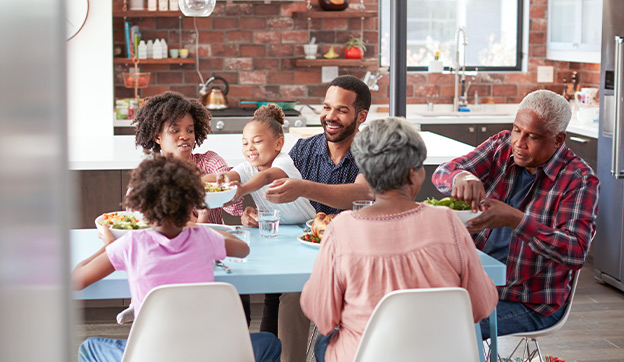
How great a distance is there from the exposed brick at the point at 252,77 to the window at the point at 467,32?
1.09 metres

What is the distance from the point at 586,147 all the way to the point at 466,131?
1.28 meters

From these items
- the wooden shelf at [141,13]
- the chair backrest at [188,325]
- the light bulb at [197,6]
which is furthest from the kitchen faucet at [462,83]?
the chair backrest at [188,325]

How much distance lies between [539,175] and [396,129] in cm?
83

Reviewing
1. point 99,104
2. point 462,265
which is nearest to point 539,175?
point 462,265

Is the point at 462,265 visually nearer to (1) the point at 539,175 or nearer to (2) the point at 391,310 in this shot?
(2) the point at 391,310

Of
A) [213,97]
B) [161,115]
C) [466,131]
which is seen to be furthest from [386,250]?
[213,97]

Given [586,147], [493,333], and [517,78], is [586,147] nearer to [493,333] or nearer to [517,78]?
[517,78]

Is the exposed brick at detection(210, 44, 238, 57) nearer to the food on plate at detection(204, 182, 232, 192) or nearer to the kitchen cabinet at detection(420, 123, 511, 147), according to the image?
the kitchen cabinet at detection(420, 123, 511, 147)

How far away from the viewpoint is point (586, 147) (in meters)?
4.89

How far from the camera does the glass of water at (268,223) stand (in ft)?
7.80

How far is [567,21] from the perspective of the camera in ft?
20.1

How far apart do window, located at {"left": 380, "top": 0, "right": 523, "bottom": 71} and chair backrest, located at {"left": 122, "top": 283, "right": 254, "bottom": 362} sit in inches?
208

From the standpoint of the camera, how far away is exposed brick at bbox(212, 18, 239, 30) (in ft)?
21.4

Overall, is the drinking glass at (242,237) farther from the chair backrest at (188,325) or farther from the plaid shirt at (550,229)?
the plaid shirt at (550,229)
